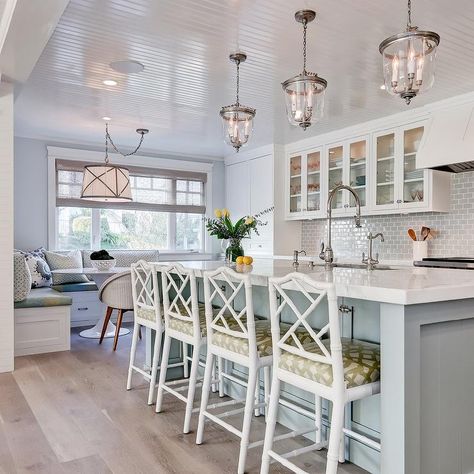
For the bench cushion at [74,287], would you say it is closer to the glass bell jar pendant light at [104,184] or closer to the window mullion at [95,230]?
the window mullion at [95,230]

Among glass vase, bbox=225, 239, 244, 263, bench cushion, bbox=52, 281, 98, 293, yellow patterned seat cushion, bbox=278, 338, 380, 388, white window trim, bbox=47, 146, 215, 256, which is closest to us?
yellow patterned seat cushion, bbox=278, 338, 380, 388

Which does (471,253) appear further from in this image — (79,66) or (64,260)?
(64,260)

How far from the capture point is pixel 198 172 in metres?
7.11

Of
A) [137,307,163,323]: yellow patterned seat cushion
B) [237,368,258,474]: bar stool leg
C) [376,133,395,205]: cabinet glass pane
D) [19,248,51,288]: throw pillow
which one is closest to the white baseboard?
[19,248,51,288]: throw pillow

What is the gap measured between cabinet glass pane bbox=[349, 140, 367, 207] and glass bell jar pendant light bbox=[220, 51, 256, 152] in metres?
2.31

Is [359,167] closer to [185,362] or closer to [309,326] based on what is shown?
[185,362]

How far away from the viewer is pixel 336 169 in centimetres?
548

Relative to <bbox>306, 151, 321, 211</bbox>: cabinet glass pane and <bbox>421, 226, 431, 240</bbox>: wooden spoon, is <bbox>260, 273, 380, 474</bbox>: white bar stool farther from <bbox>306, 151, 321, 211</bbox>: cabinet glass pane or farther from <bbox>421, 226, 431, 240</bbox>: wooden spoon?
<bbox>306, 151, 321, 211</bbox>: cabinet glass pane

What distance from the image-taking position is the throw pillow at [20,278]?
417 cm

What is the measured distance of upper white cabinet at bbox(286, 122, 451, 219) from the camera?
14.8ft

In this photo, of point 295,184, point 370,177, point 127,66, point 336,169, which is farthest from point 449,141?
point 127,66

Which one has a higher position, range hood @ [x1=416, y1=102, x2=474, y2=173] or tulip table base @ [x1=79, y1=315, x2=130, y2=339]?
range hood @ [x1=416, y1=102, x2=474, y2=173]

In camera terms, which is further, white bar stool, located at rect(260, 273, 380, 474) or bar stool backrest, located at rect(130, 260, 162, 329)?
bar stool backrest, located at rect(130, 260, 162, 329)

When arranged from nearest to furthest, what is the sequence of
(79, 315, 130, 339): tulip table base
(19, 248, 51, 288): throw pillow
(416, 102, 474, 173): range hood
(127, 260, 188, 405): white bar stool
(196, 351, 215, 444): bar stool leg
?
(196, 351, 215, 444): bar stool leg < (127, 260, 188, 405): white bar stool < (416, 102, 474, 173): range hood < (79, 315, 130, 339): tulip table base < (19, 248, 51, 288): throw pillow
